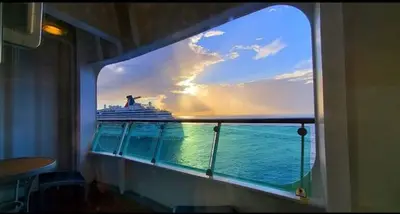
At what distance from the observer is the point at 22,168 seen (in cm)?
209

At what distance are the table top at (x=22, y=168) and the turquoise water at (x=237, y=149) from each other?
1.01m

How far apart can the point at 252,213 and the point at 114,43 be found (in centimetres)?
254

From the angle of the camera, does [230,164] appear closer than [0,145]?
Yes

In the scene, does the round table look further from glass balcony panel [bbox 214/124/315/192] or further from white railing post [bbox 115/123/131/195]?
glass balcony panel [bbox 214/124/315/192]

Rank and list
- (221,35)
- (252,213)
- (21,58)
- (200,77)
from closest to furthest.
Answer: (252,213)
(221,35)
(200,77)
(21,58)

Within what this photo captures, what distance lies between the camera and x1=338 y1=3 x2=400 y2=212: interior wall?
1.48 m

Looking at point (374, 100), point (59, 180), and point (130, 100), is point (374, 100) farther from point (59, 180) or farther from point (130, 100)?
point (59, 180)

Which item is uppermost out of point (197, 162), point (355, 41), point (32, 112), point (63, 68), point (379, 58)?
point (63, 68)

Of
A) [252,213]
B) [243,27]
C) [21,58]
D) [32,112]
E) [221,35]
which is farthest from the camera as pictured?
[32,112]

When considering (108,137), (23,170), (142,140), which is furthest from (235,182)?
(108,137)

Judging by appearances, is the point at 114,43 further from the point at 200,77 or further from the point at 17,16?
the point at 17,16

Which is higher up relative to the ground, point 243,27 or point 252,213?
point 243,27

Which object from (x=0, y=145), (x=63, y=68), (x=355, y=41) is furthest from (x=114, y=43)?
(x=355, y=41)

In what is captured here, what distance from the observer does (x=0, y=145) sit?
2818 mm
